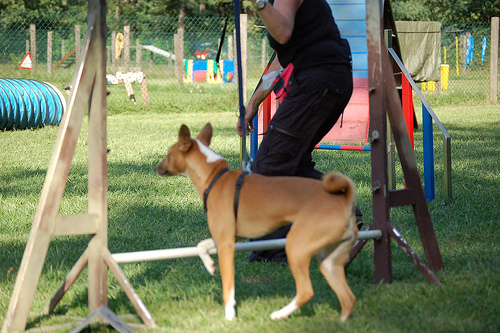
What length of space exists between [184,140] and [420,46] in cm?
1421

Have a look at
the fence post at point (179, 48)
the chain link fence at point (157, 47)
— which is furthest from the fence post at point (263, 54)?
the fence post at point (179, 48)

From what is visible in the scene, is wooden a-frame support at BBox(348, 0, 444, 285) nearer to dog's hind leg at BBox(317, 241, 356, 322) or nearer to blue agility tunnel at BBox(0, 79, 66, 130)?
dog's hind leg at BBox(317, 241, 356, 322)

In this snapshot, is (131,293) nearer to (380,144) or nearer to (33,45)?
(380,144)

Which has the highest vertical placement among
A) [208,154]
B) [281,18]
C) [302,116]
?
[281,18]

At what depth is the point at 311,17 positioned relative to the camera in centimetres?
366

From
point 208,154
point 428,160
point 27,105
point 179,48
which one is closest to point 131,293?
point 208,154

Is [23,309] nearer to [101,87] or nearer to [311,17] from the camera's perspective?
[101,87]

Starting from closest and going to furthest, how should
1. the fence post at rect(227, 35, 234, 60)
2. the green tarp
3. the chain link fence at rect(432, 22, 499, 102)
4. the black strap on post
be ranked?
the black strap on post, the green tarp, the chain link fence at rect(432, 22, 499, 102), the fence post at rect(227, 35, 234, 60)

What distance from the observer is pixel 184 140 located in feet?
10.5

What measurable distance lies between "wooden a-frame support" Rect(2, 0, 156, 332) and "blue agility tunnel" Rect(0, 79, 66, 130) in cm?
965

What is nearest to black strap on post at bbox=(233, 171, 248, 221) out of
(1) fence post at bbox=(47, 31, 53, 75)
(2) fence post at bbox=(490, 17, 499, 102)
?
(2) fence post at bbox=(490, 17, 499, 102)

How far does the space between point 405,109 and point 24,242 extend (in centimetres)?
505

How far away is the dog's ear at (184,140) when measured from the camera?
3.15 m

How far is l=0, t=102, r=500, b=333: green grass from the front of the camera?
2988 mm
